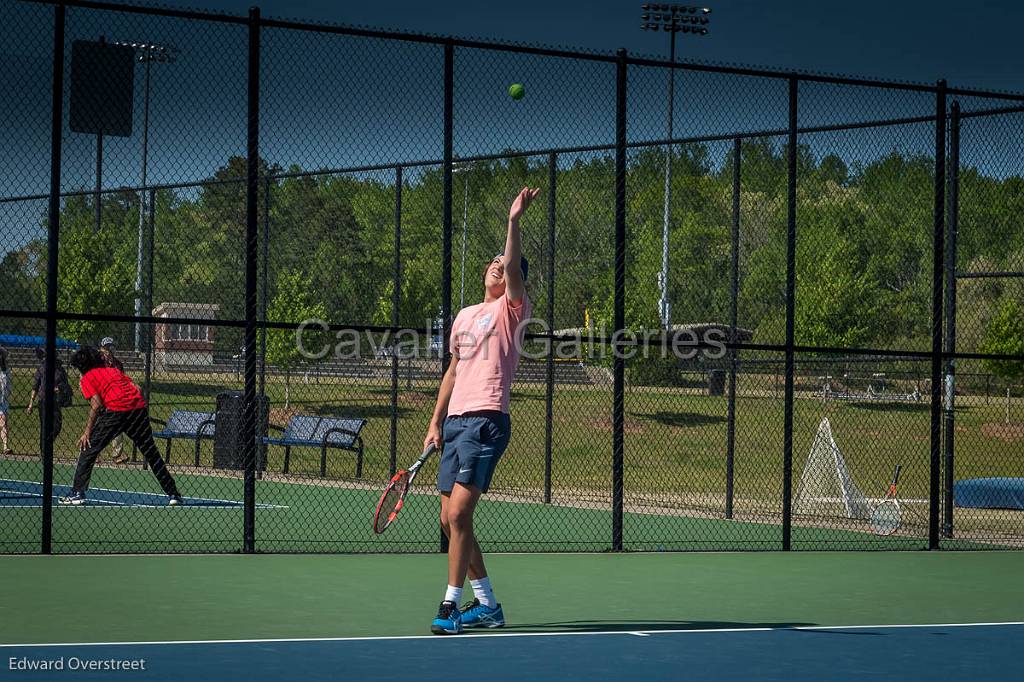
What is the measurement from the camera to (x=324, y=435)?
17922mm

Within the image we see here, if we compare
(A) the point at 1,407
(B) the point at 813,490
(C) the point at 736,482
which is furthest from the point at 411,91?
(C) the point at 736,482

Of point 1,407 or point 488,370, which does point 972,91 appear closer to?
point 488,370

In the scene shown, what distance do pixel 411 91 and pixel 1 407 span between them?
8.73 m

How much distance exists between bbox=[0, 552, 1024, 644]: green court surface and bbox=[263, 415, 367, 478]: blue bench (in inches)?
265

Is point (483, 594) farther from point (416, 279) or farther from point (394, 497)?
point (416, 279)

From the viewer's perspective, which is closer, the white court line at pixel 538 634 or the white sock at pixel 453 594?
the white court line at pixel 538 634

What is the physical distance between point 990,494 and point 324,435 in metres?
7.58

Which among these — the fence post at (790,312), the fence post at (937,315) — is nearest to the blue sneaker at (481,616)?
the fence post at (790,312)

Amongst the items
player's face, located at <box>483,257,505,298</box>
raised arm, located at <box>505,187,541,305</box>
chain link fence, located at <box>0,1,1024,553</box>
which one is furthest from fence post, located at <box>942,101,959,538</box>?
raised arm, located at <box>505,187,541,305</box>

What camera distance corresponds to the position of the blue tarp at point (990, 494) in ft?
49.9

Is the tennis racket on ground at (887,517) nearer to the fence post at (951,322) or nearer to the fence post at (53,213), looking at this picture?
the fence post at (951,322)

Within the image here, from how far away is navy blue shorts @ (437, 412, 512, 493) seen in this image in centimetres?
743

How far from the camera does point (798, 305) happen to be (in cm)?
3938

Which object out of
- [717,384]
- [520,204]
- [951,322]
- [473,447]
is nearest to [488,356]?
[473,447]
